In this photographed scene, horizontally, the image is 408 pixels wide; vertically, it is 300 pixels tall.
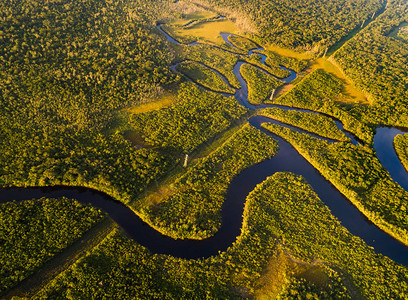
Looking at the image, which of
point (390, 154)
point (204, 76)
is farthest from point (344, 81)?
point (204, 76)

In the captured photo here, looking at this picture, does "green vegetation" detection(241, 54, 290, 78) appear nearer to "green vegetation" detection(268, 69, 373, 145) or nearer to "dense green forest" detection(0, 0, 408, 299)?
"dense green forest" detection(0, 0, 408, 299)

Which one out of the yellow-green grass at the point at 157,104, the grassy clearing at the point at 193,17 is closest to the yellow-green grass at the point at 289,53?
the grassy clearing at the point at 193,17

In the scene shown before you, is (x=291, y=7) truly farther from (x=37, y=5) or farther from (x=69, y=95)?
(x=69, y=95)

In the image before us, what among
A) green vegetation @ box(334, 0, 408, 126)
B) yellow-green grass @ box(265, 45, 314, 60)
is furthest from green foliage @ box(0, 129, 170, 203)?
yellow-green grass @ box(265, 45, 314, 60)

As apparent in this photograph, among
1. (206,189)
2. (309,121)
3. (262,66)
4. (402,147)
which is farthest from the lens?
(262,66)

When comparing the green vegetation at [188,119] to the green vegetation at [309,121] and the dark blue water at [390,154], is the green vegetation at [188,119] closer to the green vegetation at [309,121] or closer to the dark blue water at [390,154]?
the green vegetation at [309,121]

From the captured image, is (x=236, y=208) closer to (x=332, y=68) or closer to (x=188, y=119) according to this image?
(x=188, y=119)
